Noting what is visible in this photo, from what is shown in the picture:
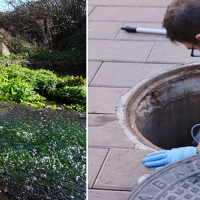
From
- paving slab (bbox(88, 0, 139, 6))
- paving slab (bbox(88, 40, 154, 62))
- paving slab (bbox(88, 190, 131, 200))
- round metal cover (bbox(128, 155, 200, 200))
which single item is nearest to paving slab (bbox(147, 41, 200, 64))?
paving slab (bbox(88, 40, 154, 62))

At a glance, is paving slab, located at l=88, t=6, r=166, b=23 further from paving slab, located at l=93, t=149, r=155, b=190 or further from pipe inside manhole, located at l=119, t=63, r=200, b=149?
paving slab, located at l=93, t=149, r=155, b=190

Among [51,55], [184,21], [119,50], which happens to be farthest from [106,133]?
[51,55]

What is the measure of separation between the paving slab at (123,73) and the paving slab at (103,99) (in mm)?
128

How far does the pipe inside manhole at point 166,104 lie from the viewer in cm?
376

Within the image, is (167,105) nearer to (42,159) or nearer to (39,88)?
(42,159)

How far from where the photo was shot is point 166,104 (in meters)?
4.11

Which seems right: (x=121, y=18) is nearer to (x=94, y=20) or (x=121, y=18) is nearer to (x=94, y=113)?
(x=94, y=20)

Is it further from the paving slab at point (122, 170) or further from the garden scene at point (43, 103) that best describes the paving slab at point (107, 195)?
the garden scene at point (43, 103)

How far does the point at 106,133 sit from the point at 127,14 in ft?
11.6

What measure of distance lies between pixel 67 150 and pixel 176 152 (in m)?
3.55

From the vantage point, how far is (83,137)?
267 inches

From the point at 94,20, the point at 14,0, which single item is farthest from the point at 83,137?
the point at 14,0

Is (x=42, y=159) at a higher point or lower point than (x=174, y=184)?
lower

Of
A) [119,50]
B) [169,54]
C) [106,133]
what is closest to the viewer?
[106,133]
